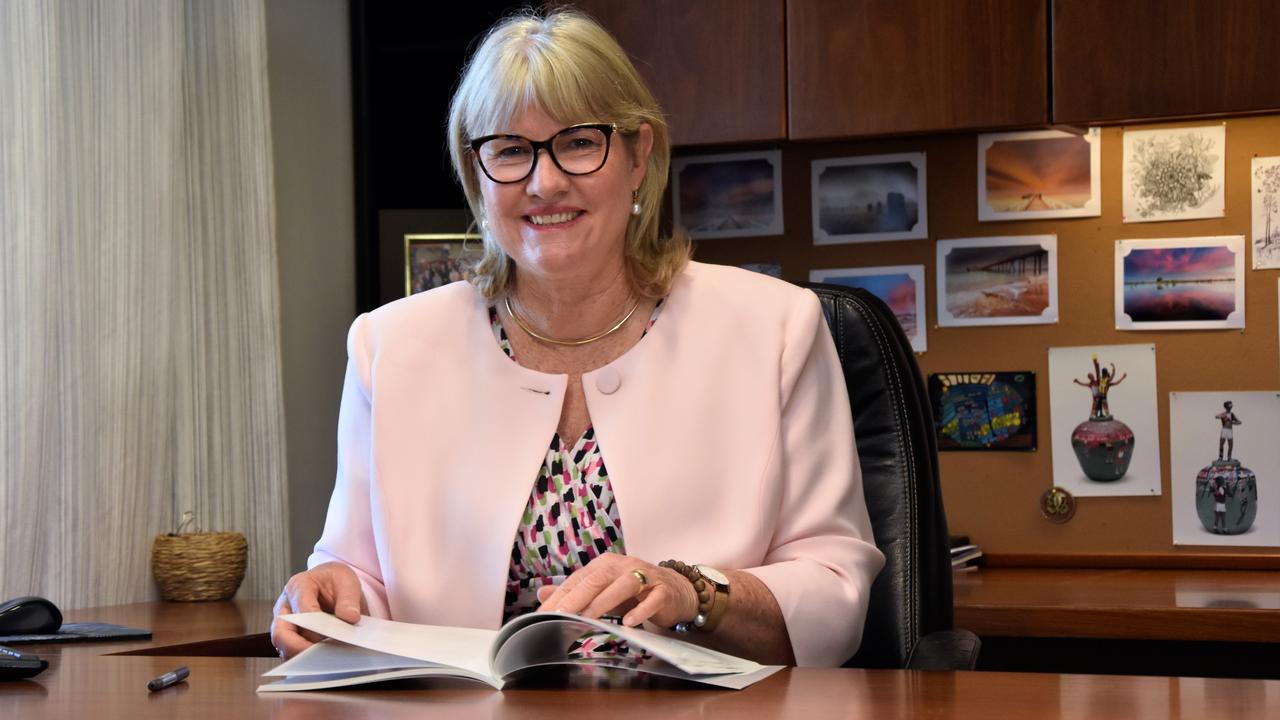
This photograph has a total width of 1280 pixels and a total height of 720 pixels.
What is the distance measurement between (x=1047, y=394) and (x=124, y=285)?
64.5 inches

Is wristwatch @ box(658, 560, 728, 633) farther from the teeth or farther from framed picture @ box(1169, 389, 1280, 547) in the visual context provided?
framed picture @ box(1169, 389, 1280, 547)

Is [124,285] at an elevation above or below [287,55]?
below

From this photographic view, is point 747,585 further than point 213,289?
No

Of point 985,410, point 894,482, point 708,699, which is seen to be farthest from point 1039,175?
point 708,699

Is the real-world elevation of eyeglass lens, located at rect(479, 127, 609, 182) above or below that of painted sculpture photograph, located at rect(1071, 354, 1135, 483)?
above

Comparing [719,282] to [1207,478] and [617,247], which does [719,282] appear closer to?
[617,247]

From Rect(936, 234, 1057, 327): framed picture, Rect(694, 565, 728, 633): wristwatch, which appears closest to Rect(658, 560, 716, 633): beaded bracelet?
Rect(694, 565, 728, 633): wristwatch

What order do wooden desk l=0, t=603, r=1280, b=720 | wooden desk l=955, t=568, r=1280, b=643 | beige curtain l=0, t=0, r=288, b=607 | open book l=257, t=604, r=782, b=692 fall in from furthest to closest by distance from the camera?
1. beige curtain l=0, t=0, r=288, b=607
2. wooden desk l=955, t=568, r=1280, b=643
3. open book l=257, t=604, r=782, b=692
4. wooden desk l=0, t=603, r=1280, b=720

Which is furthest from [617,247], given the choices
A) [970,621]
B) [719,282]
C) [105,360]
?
[105,360]

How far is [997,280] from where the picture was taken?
8.53 feet

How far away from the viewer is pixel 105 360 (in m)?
2.23

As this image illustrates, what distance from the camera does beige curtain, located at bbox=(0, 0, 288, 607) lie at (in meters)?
2.08

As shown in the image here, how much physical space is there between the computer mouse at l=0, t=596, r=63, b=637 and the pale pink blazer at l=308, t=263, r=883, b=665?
1.23 ft

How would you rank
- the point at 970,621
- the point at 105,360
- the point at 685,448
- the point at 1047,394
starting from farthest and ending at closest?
the point at 1047,394 → the point at 105,360 → the point at 970,621 → the point at 685,448
